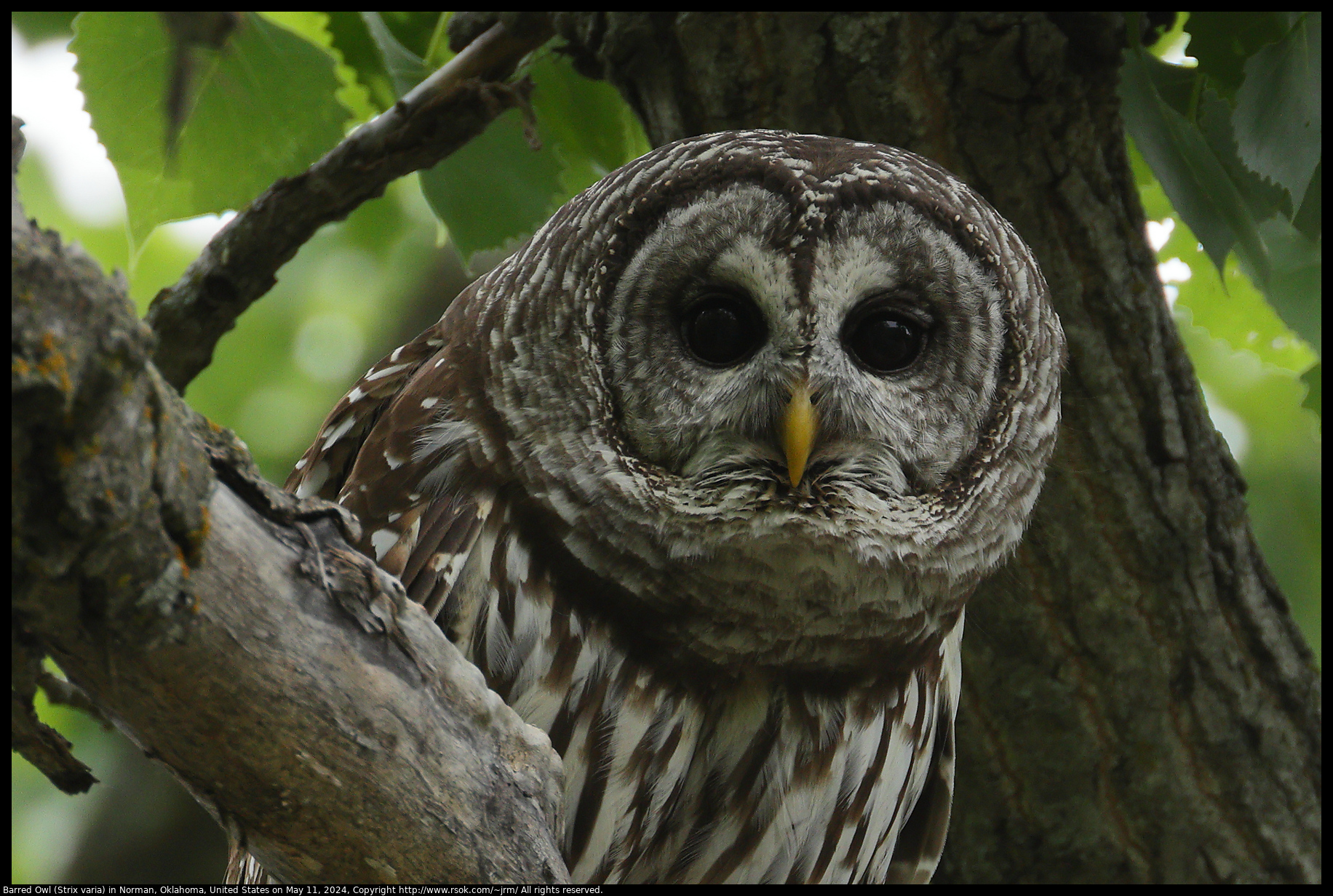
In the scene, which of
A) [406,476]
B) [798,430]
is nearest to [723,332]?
[798,430]

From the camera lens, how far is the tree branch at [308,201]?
227 cm

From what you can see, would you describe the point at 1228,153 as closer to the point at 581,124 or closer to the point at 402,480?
the point at 581,124

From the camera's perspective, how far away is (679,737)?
2.05 meters

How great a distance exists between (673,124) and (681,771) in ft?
4.69

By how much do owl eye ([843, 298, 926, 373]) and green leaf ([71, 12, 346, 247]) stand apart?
123 cm

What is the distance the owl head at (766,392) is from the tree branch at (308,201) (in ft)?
1.19

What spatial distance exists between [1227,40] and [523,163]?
1.56 metres

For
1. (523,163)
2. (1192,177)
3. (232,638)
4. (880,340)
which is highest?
(1192,177)

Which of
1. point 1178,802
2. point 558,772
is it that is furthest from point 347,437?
point 1178,802

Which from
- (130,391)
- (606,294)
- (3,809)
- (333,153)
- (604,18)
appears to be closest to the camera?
(130,391)

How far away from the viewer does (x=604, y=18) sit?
2514 mm

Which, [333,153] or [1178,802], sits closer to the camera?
[333,153]

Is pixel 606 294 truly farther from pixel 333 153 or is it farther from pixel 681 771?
pixel 681 771

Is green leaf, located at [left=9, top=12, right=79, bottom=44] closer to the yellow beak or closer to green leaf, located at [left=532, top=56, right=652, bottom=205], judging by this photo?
green leaf, located at [left=532, top=56, right=652, bottom=205]
